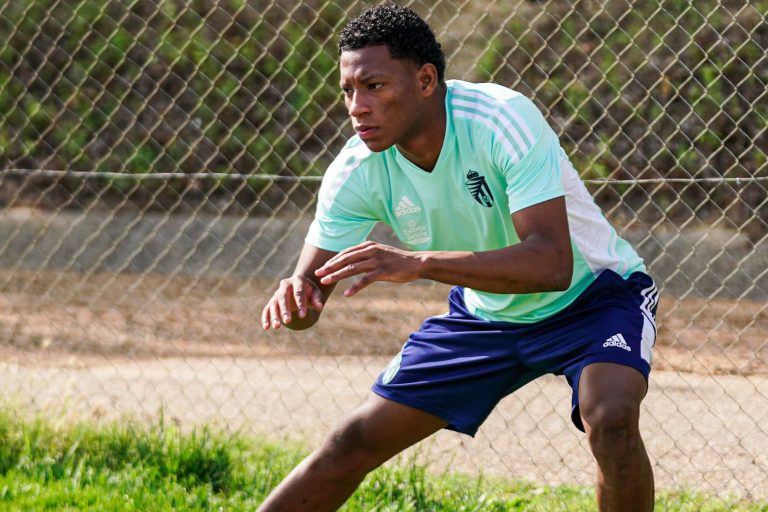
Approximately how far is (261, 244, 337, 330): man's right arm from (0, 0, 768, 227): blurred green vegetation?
4476 millimetres

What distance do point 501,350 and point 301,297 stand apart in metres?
0.64

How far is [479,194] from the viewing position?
10.5ft

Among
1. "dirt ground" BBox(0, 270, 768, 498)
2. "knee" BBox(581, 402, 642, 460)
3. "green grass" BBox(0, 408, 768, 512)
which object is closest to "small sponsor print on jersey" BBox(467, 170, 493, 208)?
"knee" BBox(581, 402, 642, 460)


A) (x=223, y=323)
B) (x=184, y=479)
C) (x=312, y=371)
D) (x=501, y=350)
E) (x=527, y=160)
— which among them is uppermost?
(x=527, y=160)

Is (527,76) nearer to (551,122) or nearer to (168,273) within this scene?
(551,122)

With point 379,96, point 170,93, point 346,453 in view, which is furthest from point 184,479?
point 170,93

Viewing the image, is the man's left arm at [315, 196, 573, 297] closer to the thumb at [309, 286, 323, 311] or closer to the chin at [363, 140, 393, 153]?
the thumb at [309, 286, 323, 311]

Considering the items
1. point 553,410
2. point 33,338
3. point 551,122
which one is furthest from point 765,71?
point 33,338

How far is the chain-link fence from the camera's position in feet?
16.9

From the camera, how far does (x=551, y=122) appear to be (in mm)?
7973

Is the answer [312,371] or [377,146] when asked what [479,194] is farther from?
[312,371]

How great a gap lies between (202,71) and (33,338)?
125 inches

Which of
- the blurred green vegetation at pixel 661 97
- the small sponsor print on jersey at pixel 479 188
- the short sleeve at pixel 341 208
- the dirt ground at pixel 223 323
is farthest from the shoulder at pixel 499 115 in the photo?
the blurred green vegetation at pixel 661 97

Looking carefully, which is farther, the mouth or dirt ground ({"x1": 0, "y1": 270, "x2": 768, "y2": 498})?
dirt ground ({"x1": 0, "y1": 270, "x2": 768, "y2": 498})
